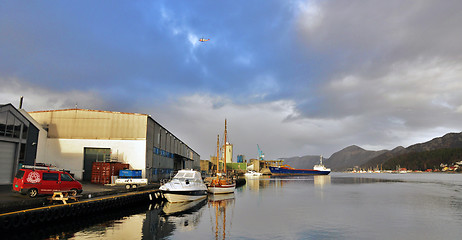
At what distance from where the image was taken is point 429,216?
32125mm

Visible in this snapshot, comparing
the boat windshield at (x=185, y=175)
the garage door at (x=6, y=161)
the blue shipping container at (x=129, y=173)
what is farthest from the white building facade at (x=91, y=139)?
the garage door at (x=6, y=161)

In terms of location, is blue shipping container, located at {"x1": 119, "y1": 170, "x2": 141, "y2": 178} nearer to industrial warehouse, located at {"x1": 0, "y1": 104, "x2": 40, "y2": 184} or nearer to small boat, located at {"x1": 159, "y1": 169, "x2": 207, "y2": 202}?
small boat, located at {"x1": 159, "y1": 169, "x2": 207, "y2": 202}

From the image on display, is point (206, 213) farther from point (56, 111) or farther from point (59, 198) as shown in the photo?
point (56, 111)

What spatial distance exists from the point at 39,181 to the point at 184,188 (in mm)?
16780

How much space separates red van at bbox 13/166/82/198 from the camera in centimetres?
2148

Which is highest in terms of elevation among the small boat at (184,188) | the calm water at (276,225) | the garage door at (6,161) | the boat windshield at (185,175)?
the garage door at (6,161)

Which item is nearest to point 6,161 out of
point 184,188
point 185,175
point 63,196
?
point 63,196

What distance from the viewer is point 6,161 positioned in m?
32.7

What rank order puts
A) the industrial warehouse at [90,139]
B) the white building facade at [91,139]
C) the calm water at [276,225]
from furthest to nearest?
the white building facade at [91,139] → the industrial warehouse at [90,139] → the calm water at [276,225]

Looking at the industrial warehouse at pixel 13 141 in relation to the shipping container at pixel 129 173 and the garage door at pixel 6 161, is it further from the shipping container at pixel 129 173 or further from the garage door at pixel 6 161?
the shipping container at pixel 129 173

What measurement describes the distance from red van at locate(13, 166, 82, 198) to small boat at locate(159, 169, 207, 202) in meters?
12.7

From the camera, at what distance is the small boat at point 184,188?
34875mm

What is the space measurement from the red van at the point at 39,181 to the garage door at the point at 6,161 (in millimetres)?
11799

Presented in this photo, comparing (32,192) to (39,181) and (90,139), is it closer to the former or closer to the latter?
(39,181)
